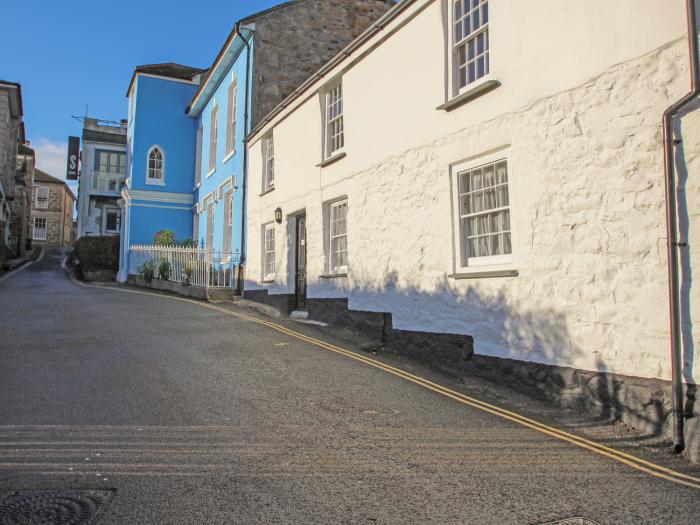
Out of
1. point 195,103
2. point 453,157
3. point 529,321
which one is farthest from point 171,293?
point 529,321

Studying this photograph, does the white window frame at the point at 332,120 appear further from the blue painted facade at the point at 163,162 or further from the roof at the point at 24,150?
the roof at the point at 24,150

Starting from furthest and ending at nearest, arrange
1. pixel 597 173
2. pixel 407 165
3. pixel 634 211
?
pixel 407 165
pixel 597 173
pixel 634 211

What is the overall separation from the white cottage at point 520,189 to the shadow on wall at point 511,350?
0.09 ft

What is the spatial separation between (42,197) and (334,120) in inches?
2321

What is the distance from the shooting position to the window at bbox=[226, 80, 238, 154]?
20595mm

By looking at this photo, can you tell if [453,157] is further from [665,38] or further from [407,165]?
[665,38]

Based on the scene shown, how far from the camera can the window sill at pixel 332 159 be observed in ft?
38.9

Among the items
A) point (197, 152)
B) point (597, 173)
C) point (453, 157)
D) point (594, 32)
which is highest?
point (197, 152)

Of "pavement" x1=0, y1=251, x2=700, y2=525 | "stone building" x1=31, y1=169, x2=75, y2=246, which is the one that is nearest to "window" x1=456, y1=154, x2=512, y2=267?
"pavement" x1=0, y1=251, x2=700, y2=525

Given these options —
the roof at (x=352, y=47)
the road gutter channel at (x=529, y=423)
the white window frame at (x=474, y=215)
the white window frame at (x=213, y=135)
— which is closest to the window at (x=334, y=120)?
the roof at (x=352, y=47)

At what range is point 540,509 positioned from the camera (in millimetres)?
3809

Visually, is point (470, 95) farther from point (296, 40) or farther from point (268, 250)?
point (296, 40)

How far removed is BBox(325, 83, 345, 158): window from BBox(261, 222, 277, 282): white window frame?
358 cm

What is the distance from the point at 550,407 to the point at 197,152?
24583 mm
